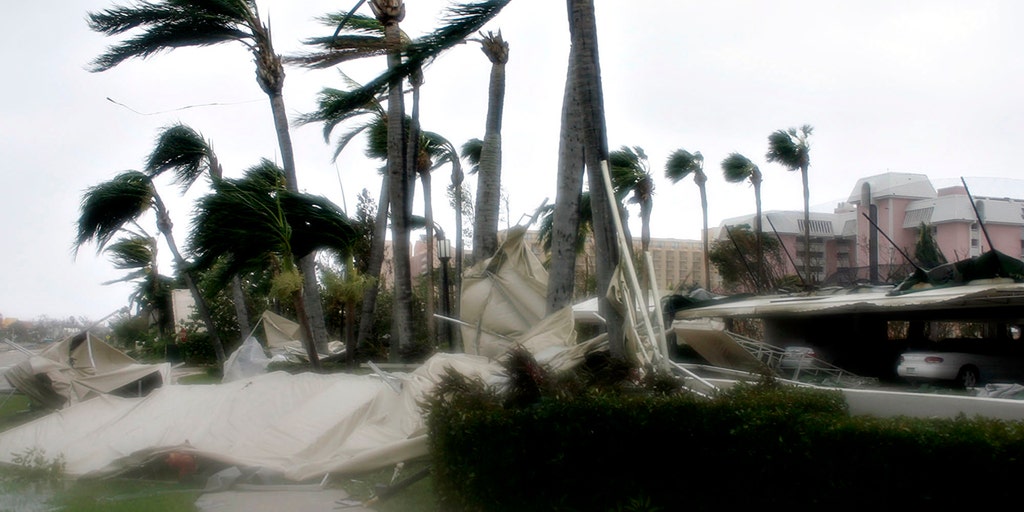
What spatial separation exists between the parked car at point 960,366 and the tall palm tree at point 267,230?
9047mm

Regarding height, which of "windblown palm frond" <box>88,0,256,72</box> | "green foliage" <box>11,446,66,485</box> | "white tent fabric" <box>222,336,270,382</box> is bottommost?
"green foliage" <box>11,446,66,485</box>

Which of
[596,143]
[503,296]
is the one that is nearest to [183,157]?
[503,296]

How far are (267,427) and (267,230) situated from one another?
380 centimetres

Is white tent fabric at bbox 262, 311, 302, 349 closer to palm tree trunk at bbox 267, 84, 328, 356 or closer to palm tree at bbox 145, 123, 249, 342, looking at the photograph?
palm tree at bbox 145, 123, 249, 342

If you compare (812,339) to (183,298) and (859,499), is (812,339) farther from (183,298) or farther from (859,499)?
(183,298)

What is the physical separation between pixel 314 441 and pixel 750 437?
216 inches

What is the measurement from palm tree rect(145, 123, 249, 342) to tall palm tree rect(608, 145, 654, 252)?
31.1ft

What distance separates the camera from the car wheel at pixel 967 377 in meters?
14.1

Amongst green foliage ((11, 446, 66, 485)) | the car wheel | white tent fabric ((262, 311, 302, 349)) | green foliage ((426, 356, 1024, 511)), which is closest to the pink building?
the car wheel

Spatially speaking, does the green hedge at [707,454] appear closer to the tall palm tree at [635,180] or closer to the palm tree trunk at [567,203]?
the palm tree trunk at [567,203]

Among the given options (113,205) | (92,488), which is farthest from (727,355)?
(113,205)

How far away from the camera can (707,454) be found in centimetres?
721

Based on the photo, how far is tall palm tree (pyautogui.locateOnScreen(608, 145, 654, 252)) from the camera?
75.7 feet

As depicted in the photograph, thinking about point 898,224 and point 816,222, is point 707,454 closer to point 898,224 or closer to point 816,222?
point 898,224
